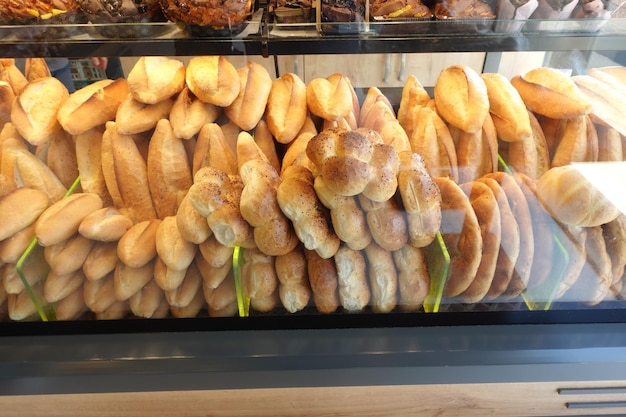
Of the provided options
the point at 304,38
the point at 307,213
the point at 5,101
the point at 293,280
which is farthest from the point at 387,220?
the point at 5,101

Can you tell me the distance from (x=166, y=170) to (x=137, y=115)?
0.17 metres

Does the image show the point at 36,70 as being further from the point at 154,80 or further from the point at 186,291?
the point at 186,291

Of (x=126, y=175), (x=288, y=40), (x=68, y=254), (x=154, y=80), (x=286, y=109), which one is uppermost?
(x=288, y=40)

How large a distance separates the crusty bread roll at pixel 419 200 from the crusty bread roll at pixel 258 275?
372mm

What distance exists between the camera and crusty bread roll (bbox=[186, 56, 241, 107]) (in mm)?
1229

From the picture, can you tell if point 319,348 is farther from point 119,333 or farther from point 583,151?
point 583,151

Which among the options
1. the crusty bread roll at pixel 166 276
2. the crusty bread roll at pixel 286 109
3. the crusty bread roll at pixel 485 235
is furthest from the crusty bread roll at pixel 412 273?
the crusty bread roll at pixel 166 276

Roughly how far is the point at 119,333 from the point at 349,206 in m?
0.74

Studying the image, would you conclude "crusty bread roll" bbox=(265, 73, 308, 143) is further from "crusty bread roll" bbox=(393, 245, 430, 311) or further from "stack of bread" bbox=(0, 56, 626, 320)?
"crusty bread roll" bbox=(393, 245, 430, 311)

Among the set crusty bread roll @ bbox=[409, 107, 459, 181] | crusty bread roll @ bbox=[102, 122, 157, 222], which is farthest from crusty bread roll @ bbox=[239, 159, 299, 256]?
crusty bread roll @ bbox=[409, 107, 459, 181]

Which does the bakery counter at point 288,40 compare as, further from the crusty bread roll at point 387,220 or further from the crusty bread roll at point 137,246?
the crusty bread roll at point 137,246

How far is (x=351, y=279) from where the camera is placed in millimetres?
1186

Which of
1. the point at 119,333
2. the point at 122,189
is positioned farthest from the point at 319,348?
the point at 122,189

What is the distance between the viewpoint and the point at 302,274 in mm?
1204
